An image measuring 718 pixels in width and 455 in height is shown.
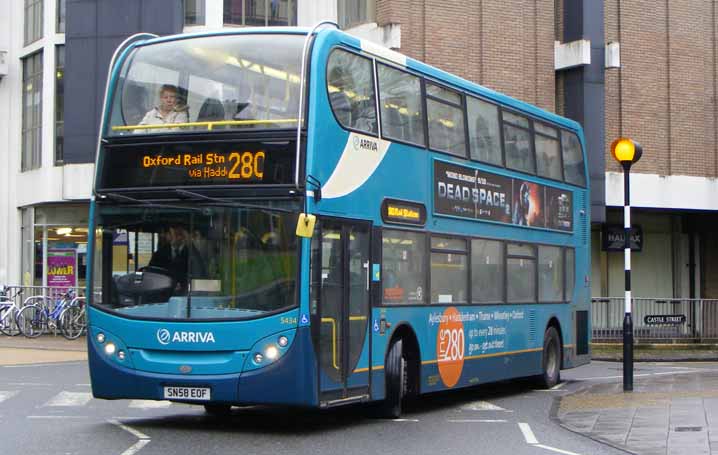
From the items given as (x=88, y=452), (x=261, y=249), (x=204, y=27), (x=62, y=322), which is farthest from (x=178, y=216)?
(x=204, y=27)

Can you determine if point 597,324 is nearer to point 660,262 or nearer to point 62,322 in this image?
point 660,262

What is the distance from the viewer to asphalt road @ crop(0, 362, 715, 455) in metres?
11.7

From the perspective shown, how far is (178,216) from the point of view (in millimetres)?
12680

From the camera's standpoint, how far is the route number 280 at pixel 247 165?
12.4 metres

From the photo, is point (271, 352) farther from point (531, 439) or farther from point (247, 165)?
point (531, 439)

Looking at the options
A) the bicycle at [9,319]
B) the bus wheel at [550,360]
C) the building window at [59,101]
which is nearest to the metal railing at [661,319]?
the bus wheel at [550,360]

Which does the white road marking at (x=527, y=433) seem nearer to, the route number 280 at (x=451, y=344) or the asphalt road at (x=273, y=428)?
the asphalt road at (x=273, y=428)

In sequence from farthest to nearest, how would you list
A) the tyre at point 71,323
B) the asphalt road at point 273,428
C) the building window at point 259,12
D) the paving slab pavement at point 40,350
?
the building window at point 259,12 < the tyre at point 71,323 < the paving slab pavement at point 40,350 < the asphalt road at point 273,428

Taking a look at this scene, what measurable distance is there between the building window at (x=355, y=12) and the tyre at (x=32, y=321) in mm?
10883

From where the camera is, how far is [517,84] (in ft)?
104

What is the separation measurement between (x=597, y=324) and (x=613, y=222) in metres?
4.75

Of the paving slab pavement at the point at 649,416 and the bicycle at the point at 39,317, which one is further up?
the bicycle at the point at 39,317

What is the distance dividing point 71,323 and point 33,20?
1150 centimetres

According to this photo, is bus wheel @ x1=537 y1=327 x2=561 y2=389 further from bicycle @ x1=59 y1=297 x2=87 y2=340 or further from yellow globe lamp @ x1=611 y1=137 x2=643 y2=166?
bicycle @ x1=59 y1=297 x2=87 y2=340
